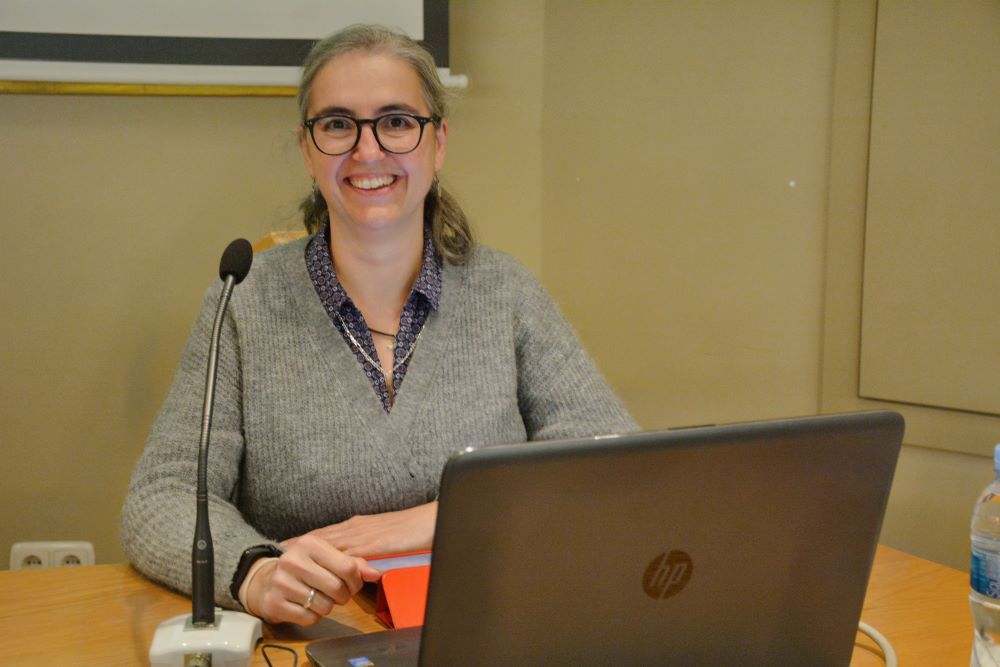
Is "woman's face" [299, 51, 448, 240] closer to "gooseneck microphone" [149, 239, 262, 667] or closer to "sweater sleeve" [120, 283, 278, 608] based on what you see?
"sweater sleeve" [120, 283, 278, 608]

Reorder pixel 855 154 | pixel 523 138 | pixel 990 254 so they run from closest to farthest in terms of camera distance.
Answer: pixel 990 254 → pixel 855 154 → pixel 523 138

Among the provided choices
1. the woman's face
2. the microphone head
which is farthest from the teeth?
the microphone head

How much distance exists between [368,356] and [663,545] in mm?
828

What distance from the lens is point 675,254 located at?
2.29 meters

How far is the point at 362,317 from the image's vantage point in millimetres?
1537

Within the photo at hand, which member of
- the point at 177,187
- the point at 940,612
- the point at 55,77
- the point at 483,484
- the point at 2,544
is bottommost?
the point at 2,544

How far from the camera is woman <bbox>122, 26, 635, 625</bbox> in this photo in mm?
1405

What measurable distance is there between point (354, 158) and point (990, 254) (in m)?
1.08

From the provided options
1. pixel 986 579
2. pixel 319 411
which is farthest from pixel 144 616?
pixel 986 579

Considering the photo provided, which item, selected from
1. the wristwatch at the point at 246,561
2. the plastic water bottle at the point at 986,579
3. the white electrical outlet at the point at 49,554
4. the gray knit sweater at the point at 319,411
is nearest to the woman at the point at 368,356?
the gray knit sweater at the point at 319,411

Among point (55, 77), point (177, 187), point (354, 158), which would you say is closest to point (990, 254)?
point (354, 158)

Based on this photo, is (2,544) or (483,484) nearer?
(483,484)

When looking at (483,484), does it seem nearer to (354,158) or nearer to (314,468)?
(314,468)

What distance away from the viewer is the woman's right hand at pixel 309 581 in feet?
3.37
